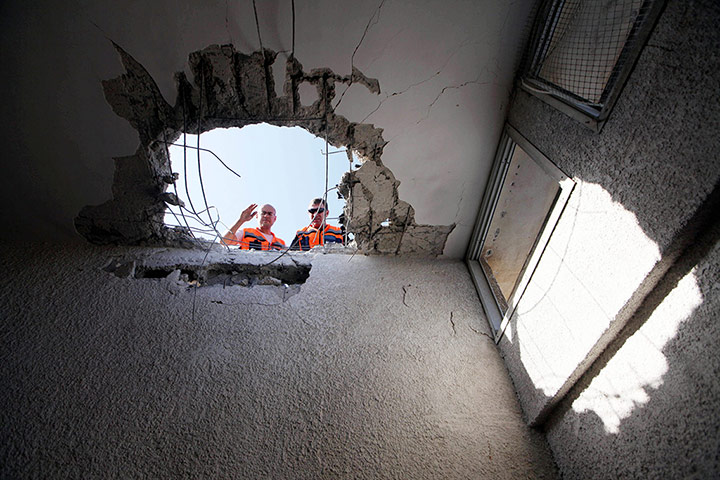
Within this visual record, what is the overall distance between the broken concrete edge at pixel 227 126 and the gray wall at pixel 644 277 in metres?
1.09

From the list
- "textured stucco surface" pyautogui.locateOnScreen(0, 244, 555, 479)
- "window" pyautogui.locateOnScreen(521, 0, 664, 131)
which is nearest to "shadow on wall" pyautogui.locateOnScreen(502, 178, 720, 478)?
"textured stucco surface" pyautogui.locateOnScreen(0, 244, 555, 479)

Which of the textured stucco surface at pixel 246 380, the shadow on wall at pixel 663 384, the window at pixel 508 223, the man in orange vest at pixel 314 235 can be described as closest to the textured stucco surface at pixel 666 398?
the shadow on wall at pixel 663 384

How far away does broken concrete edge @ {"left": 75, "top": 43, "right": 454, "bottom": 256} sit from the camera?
1910 mm

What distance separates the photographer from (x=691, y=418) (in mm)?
934

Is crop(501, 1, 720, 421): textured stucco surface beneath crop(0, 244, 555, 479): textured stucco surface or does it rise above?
above

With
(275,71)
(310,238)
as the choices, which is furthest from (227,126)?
(310,238)

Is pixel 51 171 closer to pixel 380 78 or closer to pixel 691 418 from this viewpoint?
pixel 380 78

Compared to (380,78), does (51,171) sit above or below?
below

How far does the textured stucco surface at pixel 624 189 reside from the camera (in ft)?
2.97

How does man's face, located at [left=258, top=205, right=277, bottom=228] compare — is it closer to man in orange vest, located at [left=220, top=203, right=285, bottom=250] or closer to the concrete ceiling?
man in orange vest, located at [left=220, top=203, right=285, bottom=250]

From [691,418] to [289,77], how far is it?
2165 millimetres

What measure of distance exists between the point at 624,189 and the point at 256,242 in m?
2.59

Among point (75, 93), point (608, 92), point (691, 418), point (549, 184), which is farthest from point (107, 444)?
point (549, 184)

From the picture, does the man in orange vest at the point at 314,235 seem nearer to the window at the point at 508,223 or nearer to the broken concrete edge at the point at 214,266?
the broken concrete edge at the point at 214,266
